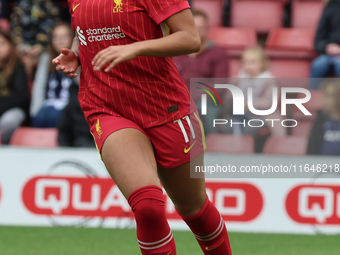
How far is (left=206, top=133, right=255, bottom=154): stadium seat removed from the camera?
450 cm

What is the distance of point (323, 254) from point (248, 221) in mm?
789

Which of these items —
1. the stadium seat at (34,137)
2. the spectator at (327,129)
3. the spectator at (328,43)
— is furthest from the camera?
the spectator at (328,43)

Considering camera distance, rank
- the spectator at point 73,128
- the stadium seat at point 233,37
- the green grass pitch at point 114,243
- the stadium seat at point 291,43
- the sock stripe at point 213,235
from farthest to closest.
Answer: the stadium seat at point 233,37 → the stadium seat at point 291,43 → the spectator at point 73,128 → the green grass pitch at point 114,243 → the sock stripe at point 213,235

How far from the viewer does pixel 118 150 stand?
7.21 ft

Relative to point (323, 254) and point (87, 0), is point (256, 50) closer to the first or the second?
point (323, 254)

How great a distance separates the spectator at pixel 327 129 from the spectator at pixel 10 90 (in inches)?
113

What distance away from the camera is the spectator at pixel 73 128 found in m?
4.76

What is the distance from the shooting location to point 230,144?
454cm

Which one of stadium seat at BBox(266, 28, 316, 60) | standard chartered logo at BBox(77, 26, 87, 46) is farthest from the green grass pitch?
stadium seat at BBox(266, 28, 316, 60)

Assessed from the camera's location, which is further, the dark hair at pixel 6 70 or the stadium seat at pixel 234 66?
the stadium seat at pixel 234 66

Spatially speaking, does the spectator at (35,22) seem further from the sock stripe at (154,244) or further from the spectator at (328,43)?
the sock stripe at (154,244)

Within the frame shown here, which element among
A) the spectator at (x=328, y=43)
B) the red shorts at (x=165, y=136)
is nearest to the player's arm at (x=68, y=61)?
the red shorts at (x=165, y=136)

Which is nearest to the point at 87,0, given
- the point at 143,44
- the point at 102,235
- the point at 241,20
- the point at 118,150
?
the point at 143,44

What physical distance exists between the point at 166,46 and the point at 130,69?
0.81ft
